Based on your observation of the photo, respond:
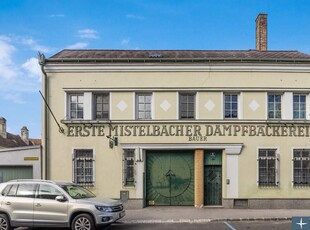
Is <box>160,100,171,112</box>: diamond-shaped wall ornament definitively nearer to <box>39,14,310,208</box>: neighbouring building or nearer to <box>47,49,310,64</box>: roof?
<box>39,14,310,208</box>: neighbouring building

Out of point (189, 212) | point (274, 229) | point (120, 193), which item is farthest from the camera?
point (120, 193)

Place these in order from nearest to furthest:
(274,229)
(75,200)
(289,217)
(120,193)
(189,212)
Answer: (75,200) → (274,229) → (289,217) → (189,212) → (120,193)

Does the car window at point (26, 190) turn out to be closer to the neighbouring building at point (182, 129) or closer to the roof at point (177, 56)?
the neighbouring building at point (182, 129)

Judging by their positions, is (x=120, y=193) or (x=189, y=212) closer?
(x=189, y=212)

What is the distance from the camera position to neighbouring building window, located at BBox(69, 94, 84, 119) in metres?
17.1

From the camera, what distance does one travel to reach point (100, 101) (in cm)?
1712

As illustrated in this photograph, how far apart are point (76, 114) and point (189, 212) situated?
6.79 metres

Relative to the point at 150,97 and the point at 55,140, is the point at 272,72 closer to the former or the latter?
the point at 150,97

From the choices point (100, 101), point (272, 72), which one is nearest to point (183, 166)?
point (100, 101)

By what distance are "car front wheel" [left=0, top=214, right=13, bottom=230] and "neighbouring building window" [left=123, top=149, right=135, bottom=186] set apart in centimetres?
608

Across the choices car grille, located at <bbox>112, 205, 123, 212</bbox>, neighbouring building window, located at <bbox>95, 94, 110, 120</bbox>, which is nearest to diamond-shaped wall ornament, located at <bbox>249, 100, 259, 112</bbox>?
neighbouring building window, located at <bbox>95, 94, 110, 120</bbox>

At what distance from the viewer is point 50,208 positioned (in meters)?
11.3

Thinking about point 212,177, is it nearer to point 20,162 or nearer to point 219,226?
point 219,226

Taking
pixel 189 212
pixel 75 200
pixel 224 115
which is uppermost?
pixel 224 115
